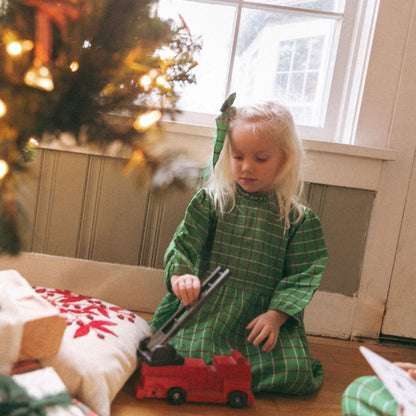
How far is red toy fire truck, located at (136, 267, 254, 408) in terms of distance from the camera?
964 millimetres

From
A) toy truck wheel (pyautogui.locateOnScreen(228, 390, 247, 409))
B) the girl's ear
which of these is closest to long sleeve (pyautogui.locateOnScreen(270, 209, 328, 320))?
the girl's ear

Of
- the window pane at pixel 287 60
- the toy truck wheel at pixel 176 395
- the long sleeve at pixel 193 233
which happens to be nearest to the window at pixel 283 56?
the window pane at pixel 287 60

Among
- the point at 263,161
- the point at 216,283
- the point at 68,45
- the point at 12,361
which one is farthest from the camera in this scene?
the point at 263,161

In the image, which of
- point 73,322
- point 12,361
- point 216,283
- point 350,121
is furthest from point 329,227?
point 12,361

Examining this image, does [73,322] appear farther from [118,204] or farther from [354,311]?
[354,311]

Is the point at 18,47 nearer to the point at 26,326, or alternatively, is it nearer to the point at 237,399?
the point at 26,326

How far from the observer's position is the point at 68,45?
0.68 meters

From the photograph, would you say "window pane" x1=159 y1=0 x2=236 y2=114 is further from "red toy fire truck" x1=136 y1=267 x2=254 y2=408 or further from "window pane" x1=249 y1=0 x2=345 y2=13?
"red toy fire truck" x1=136 y1=267 x2=254 y2=408

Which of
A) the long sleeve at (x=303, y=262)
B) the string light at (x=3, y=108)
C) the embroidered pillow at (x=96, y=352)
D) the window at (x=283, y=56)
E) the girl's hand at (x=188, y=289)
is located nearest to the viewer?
the string light at (x=3, y=108)

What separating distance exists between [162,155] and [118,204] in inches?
29.6

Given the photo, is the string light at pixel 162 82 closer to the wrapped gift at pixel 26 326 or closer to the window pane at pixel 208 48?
the wrapped gift at pixel 26 326

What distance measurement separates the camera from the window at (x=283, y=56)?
4.88 feet

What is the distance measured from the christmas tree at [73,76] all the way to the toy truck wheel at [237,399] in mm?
537

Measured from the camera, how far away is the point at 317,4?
1496 mm
